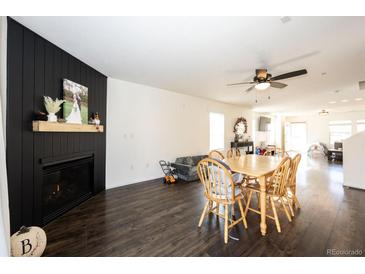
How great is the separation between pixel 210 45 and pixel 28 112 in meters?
2.57

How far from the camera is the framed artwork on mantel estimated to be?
241cm

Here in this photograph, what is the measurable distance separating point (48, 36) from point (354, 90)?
7.29 metres

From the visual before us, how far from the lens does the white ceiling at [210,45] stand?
173 cm

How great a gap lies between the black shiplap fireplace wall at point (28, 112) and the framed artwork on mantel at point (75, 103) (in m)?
0.10

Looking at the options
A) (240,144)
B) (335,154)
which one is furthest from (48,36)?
(335,154)

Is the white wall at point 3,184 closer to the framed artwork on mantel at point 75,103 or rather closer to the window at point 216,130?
the framed artwork on mantel at point 75,103

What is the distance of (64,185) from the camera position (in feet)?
8.47

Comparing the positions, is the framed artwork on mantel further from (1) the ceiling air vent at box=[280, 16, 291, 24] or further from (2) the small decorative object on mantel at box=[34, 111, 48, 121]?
(1) the ceiling air vent at box=[280, 16, 291, 24]

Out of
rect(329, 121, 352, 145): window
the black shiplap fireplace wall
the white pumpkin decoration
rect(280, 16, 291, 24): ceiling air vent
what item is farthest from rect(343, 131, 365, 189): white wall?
rect(329, 121, 352, 145): window

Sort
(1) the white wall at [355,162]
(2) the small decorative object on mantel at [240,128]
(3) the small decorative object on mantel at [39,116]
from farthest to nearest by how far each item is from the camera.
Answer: (2) the small decorative object on mantel at [240,128], (1) the white wall at [355,162], (3) the small decorative object on mantel at [39,116]

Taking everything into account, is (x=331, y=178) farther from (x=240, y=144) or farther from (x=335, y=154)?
(x=335, y=154)

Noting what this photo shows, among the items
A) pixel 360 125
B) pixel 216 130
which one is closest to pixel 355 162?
pixel 216 130

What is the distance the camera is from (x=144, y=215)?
2.41 m

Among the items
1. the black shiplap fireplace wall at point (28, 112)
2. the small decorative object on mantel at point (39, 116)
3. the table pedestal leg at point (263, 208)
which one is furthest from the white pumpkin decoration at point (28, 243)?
the table pedestal leg at point (263, 208)
